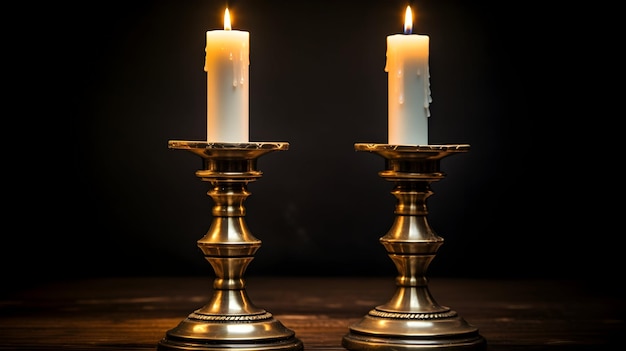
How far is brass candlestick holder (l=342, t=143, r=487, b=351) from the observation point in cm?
135

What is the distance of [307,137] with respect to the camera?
2.68 m

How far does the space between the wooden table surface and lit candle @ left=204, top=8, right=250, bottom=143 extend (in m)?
0.39

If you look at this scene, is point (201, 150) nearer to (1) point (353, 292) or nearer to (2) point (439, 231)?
(1) point (353, 292)

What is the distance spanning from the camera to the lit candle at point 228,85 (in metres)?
1.30

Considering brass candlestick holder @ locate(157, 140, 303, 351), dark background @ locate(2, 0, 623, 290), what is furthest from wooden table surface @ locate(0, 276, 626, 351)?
brass candlestick holder @ locate(157, 140, 303, 351)

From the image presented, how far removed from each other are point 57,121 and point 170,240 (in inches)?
13.9

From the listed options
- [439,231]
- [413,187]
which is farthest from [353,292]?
[413,187]

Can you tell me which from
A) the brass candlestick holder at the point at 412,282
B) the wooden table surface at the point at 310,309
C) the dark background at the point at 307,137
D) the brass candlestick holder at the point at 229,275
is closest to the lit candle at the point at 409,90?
the brass candlestick holder at the point at 412,282

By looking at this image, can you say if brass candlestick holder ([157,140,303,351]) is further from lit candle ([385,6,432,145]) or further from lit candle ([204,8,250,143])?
lit candle ([385,6,432,145])

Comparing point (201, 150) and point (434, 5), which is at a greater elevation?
point (434, 5)

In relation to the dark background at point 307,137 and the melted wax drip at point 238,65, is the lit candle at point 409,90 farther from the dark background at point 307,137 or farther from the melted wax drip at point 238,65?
the dark background at point 307,137

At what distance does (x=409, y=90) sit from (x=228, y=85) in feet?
0.65

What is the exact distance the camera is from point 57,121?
8.82 feet

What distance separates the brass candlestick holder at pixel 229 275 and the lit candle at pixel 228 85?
0.07 feet
